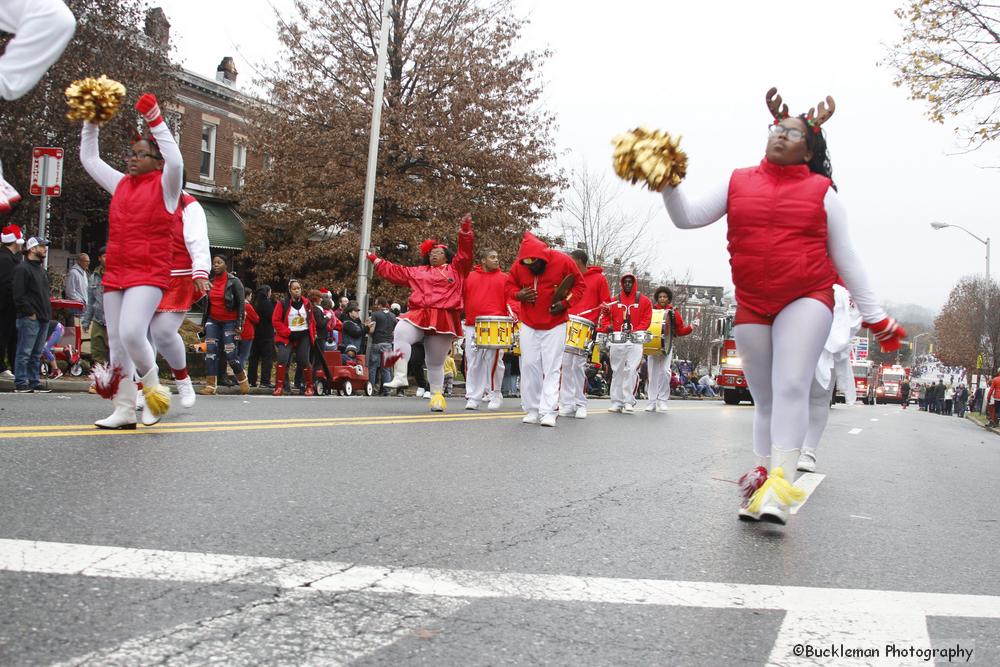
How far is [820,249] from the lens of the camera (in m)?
5.27

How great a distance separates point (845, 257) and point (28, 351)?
403 inches

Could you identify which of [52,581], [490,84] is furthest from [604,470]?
[490,84]

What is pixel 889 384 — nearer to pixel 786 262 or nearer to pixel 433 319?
pixel 433 319

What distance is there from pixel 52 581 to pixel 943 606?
2.99m

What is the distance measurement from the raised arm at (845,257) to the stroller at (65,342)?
1240 cm

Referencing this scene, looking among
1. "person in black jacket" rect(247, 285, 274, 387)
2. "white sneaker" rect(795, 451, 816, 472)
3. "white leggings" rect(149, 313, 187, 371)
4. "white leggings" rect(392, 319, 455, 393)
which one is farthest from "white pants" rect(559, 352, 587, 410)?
"white leggings" rect(149, 313, 187, 371)

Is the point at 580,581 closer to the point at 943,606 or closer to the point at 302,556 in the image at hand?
the point at 302,556

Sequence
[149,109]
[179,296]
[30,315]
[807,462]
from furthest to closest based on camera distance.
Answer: [30,315] < [807,462] < [179,296] < [149,109]

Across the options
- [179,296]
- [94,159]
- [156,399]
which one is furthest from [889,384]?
[94,159]

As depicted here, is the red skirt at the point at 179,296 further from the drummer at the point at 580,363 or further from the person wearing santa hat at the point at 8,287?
the drummer at the point at 580,363

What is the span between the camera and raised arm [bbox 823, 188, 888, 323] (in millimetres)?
5289

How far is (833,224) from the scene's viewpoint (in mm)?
5289

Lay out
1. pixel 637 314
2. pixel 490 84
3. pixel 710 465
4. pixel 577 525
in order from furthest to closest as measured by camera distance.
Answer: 1. pixel 490 84
2. pixel 637 314
3. pixel 710 465
4. pixel 577 525

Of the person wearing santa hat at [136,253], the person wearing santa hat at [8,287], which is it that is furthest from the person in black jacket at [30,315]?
the person wearing santa hat at [136,253]
